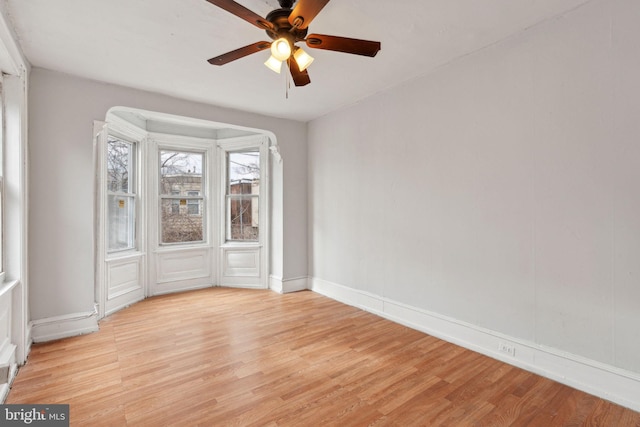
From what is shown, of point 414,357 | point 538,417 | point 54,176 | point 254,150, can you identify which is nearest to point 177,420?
point 414,357

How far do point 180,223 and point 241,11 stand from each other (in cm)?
402

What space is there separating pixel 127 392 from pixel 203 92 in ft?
10.1

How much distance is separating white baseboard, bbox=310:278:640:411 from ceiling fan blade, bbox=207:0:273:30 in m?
2.97

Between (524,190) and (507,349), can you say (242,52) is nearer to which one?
(524,190)

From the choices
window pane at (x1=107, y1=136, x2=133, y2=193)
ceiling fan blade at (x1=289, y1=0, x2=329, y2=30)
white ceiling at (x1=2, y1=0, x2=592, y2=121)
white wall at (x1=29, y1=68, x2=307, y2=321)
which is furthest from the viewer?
window pane at (x1=107, y1=136, x2=133, y2=193)

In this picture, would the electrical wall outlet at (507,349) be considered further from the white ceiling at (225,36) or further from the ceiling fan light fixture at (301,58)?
the ceiling fan light fixture at (301,58)

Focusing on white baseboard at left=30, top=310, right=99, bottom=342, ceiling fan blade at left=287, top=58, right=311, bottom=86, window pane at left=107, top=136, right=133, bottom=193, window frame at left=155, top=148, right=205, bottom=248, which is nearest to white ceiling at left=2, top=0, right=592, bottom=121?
ceiling fan blade at left=287, top=58, right=311, bottom=86

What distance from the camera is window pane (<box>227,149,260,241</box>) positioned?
5.22 m

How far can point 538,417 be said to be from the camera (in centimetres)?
196

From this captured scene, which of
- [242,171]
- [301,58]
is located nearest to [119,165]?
[242,171]

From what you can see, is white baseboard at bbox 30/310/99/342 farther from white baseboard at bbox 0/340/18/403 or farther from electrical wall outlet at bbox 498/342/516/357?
electrical wall outlet at bbox 498/342/516/357

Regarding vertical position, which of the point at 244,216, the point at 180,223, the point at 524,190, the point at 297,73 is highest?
the point at 297,73

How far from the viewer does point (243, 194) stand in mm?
5234

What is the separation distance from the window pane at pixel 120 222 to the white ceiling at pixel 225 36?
5.52ft
